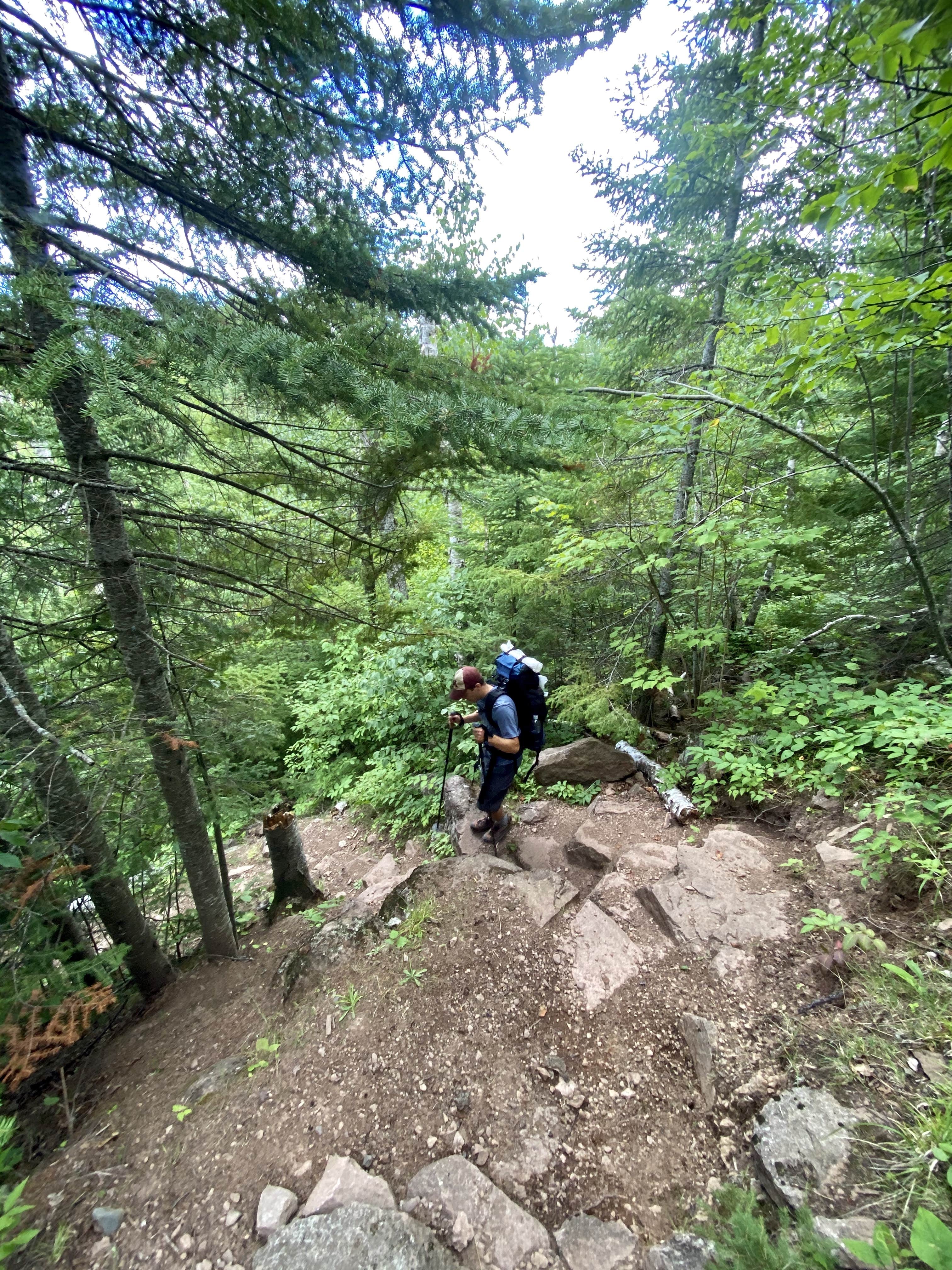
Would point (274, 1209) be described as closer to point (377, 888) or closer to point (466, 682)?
point (377, 888)

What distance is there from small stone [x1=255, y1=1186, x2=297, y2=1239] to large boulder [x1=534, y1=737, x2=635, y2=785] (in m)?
4.66

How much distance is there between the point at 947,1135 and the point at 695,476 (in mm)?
6602

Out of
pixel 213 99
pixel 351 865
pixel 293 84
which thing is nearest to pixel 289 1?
pixel 293 84

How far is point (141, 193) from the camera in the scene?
2.93 metres

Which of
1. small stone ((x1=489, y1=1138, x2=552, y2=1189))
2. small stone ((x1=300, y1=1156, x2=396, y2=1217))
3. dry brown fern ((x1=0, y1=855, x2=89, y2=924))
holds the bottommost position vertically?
small stone ((x1=489, y1=1138, x2=552, y2=1189))

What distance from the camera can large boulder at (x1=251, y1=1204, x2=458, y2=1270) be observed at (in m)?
2.03

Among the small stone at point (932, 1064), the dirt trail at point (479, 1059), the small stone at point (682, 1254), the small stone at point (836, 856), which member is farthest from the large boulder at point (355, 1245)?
the small stone at point (836, 856)

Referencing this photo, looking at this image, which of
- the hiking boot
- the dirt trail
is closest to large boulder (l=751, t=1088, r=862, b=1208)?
the dirt trail

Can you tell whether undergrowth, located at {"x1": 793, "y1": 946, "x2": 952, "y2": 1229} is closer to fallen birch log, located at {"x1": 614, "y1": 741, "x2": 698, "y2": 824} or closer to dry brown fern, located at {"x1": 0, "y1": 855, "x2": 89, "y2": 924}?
fallen birch log, located at {"x1": 614, "y1": 741, "x2": 698, "y2": 824}

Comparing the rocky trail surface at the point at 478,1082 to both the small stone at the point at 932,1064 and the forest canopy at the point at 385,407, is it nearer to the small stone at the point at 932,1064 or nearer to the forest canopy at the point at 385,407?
the small stone at the point at 932,1064

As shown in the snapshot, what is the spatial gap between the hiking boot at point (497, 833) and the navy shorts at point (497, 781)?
0.79 feet

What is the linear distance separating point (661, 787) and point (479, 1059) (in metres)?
3.61

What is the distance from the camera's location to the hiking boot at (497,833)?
550cm

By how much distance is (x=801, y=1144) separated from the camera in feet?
6.83
